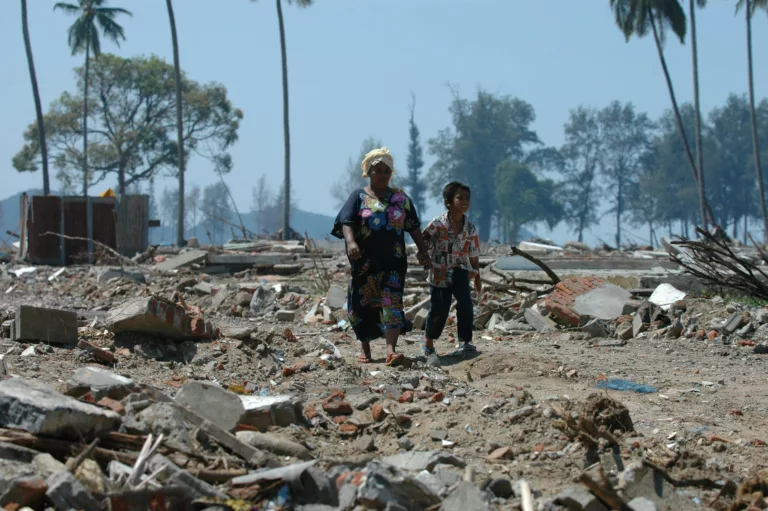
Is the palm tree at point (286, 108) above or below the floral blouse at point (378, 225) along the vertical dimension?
above

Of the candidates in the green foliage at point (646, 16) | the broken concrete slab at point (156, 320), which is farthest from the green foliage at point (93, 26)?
the broken concrete slab at point (156, 320)

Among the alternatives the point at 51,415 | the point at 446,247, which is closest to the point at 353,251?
the point at 446,247

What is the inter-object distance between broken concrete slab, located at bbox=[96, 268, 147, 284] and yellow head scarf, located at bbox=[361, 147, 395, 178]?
278 inches

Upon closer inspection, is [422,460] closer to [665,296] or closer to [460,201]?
[460,201]

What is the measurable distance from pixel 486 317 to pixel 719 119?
6430cm

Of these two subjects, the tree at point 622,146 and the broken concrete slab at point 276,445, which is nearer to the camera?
the broken concrete slab at point 276,445

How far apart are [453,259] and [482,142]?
6423cm

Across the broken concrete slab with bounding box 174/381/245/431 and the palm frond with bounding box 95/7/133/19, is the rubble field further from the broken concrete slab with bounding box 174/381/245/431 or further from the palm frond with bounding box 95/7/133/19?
the palm frond with bounding box 95/7/133/19

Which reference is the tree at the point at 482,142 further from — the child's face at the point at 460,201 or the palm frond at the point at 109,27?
the child's face at the point at 460,201

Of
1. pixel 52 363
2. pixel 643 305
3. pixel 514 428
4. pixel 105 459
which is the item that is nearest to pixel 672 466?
pixel 514 428

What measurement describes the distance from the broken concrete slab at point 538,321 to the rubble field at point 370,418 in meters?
0.38

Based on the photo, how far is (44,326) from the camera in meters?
5.95

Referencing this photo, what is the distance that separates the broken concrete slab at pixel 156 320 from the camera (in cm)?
600

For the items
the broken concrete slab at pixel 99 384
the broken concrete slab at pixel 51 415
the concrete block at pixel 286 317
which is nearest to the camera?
the broken concrete slab at pixel 51 415
